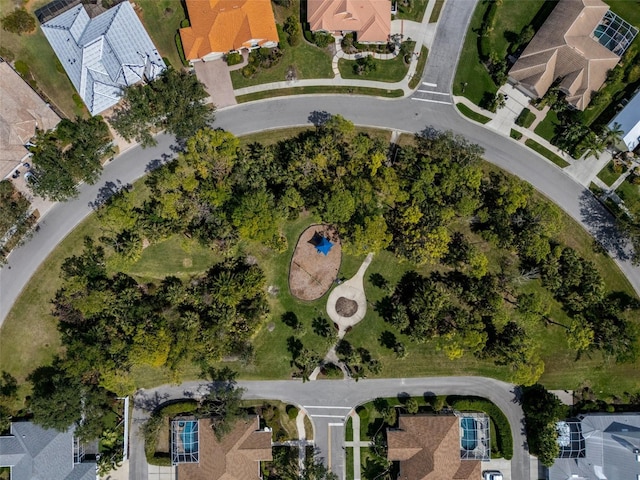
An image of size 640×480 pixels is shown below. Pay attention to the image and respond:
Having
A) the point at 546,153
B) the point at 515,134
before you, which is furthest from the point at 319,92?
the point at 546,153

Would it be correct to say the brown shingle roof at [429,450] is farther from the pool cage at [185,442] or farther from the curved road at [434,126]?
the curved road at [434,126]

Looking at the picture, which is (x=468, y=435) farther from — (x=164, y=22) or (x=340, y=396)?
(x=164, y=22)

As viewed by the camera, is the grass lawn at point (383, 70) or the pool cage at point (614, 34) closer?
the pool cage at point (614, 34)

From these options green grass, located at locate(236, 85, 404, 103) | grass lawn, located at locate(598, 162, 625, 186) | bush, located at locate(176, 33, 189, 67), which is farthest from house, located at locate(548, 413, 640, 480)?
bush, located at locate(176, 33, 189, 67)

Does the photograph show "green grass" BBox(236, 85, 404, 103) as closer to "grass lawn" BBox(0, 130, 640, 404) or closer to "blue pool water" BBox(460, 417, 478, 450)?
"grass lawn" BBox(0, 130, 640, 404)

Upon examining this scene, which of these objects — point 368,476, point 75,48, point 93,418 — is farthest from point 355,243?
point 75,48

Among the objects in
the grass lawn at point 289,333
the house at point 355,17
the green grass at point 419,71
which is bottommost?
the grass lawn at point 289,333

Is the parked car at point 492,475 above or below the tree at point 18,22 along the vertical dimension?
below

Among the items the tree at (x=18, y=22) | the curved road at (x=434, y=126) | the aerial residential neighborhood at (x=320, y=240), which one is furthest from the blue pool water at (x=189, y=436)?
the tree at (x=18, y=22)
